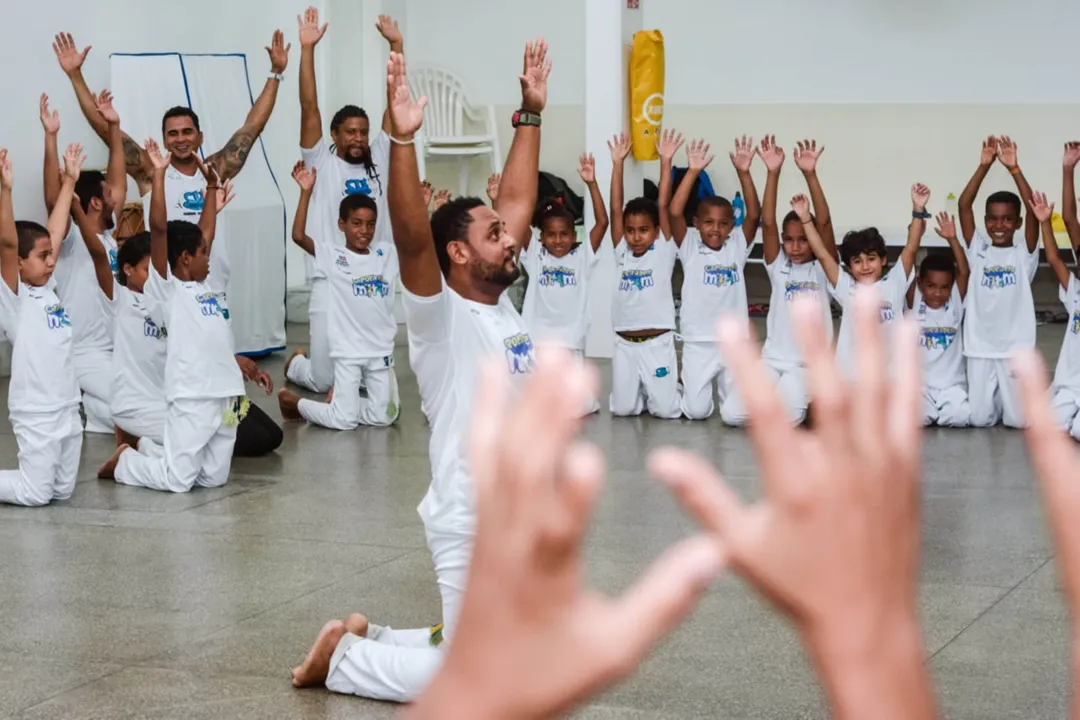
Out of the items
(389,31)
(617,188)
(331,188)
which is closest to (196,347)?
(389,31)

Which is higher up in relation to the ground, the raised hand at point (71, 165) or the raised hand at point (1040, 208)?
the raised hand at point (71, 165)

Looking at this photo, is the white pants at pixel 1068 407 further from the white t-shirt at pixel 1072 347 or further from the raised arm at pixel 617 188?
the raised arm at pixel 617 188

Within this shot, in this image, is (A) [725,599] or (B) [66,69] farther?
(B) [66,69]

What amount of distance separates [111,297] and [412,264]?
540 centimetres

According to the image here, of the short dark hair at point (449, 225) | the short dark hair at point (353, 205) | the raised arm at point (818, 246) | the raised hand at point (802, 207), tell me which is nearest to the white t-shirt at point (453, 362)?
the short dark hair at point (449, 225)

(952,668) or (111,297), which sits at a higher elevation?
(111,297)

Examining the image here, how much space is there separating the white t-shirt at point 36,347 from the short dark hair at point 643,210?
3.93 meters

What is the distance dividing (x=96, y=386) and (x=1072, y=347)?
5719 mm

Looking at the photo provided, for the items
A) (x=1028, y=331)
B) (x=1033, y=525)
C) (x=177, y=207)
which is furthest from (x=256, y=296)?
(x=1033, y=525)

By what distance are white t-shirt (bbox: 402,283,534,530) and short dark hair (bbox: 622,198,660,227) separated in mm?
5581

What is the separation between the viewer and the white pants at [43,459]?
6.97 metres

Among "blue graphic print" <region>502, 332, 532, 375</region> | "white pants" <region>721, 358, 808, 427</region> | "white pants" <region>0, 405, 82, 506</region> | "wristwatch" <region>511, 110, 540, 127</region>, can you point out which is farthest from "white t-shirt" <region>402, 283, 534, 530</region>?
"white pants" <region>721, 358, 808, 427</region>

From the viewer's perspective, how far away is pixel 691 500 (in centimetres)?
91

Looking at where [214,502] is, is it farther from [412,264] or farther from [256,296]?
[256,296]
